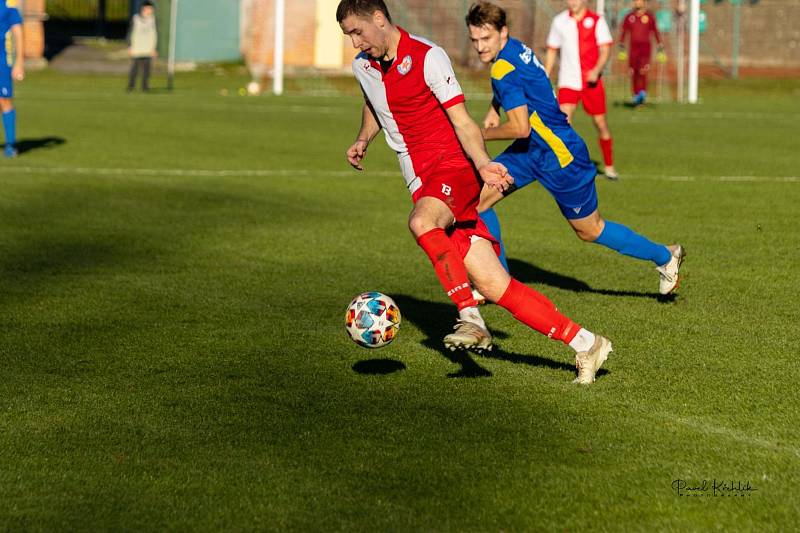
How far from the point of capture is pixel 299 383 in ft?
20.4

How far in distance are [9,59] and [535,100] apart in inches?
406

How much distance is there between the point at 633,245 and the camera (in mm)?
8250

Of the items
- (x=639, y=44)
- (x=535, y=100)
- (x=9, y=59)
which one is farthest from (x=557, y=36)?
(x=639, y=44)

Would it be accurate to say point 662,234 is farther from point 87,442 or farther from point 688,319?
point 87,442

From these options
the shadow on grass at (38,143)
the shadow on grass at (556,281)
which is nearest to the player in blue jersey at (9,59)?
the shadow on grass at (38,143)

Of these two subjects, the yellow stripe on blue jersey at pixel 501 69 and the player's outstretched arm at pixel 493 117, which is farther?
the player's outstretched arm at pixel 493 117

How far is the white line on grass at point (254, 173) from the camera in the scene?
1491 cm

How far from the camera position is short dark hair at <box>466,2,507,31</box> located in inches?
297

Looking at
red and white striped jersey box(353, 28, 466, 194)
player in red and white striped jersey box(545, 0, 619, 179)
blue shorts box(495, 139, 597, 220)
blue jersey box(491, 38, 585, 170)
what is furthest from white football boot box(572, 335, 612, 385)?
player in red and white striped jersey box(545, 0, 619, 179)

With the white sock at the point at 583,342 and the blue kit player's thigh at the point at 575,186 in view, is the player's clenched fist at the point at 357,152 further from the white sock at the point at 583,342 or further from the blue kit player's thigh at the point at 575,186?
the blue kit player's thigh at the point at 575,186

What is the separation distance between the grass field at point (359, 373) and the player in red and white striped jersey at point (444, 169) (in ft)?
1.13

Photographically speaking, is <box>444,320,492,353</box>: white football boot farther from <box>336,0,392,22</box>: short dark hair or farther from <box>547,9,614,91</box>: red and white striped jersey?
<box>547,9,614,91</box>: red and white striped jersey

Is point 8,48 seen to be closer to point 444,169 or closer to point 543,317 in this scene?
point 444,169
